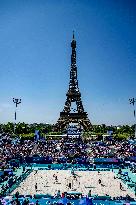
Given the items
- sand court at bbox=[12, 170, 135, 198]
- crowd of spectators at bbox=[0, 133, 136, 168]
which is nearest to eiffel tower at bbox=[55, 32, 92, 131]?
crowd of spectators at bbox=[0, 133, 136, 168]

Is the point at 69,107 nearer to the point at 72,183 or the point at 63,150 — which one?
the point at 63,150

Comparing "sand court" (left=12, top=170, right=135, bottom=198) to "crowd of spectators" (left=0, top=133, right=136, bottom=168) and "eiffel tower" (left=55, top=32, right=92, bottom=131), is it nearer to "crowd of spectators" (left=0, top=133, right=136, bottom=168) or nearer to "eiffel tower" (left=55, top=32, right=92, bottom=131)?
"crowd of spectators" (left=0, top=133, right=136, bottom=168)

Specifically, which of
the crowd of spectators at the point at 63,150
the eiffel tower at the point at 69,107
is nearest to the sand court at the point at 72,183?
the crowd of spectators at the point at 63,150

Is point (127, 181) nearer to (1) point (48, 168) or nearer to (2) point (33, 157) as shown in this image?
(1) point (48, 168)

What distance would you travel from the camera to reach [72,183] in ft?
120

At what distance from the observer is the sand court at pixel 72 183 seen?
1270 inches

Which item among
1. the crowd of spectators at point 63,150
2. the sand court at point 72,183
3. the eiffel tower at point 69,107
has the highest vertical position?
the eiffel tower at point 69,107

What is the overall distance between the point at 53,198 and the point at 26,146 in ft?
103

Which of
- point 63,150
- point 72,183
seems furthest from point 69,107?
point 72,183

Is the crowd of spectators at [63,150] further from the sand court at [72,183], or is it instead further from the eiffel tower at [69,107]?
the eiffel tower at [69,107]

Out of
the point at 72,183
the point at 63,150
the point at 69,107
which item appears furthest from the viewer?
the point at 69,107

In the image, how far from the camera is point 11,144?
193 ft

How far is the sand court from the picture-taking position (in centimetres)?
3226

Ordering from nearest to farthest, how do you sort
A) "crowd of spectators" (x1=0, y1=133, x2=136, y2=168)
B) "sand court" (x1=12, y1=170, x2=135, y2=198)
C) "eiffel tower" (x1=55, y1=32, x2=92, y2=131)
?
"sand court" (x1=12, y1=170, x2=135, y2=198)
"crowd of spectators" (x1=0, y1=133, x2=136, y2=168)
"eiffel tower" (x1=55, y1=32, x2=92, y2=131)
